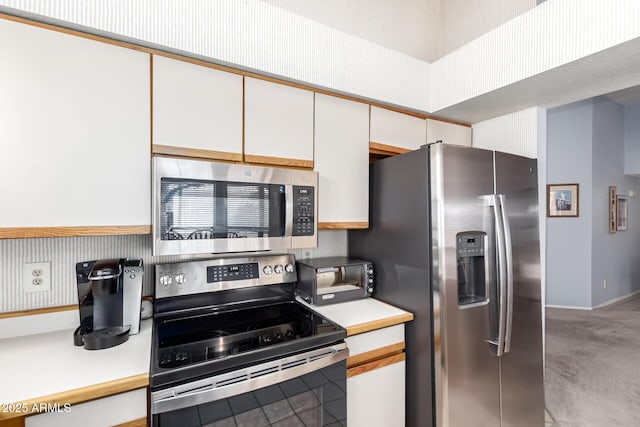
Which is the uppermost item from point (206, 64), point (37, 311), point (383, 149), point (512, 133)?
point (206, 64)

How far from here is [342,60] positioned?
1795mm

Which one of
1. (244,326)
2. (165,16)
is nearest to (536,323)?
(244,326)

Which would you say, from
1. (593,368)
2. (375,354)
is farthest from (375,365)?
(593,368)

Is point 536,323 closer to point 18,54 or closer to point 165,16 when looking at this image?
point 165,16

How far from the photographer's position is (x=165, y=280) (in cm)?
151

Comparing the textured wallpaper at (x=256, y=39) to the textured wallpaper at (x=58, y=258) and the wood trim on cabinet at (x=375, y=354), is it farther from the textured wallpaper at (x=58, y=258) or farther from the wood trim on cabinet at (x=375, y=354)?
the wood trim on cabinet at (x=375, y=354)

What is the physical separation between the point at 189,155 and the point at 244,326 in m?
0.86

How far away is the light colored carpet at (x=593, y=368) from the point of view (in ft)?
6.93

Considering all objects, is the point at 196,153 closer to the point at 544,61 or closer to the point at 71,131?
the point at 71,131

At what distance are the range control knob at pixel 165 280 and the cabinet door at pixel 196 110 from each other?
24.1 inches

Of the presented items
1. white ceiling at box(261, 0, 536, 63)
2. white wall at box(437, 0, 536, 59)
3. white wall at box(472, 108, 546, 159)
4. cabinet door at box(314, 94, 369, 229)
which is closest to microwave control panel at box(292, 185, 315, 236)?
cabinet door at box(314, 94, 369, 229)

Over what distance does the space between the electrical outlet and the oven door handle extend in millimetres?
852

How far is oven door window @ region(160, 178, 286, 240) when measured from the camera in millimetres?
1307

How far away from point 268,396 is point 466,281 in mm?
1167
